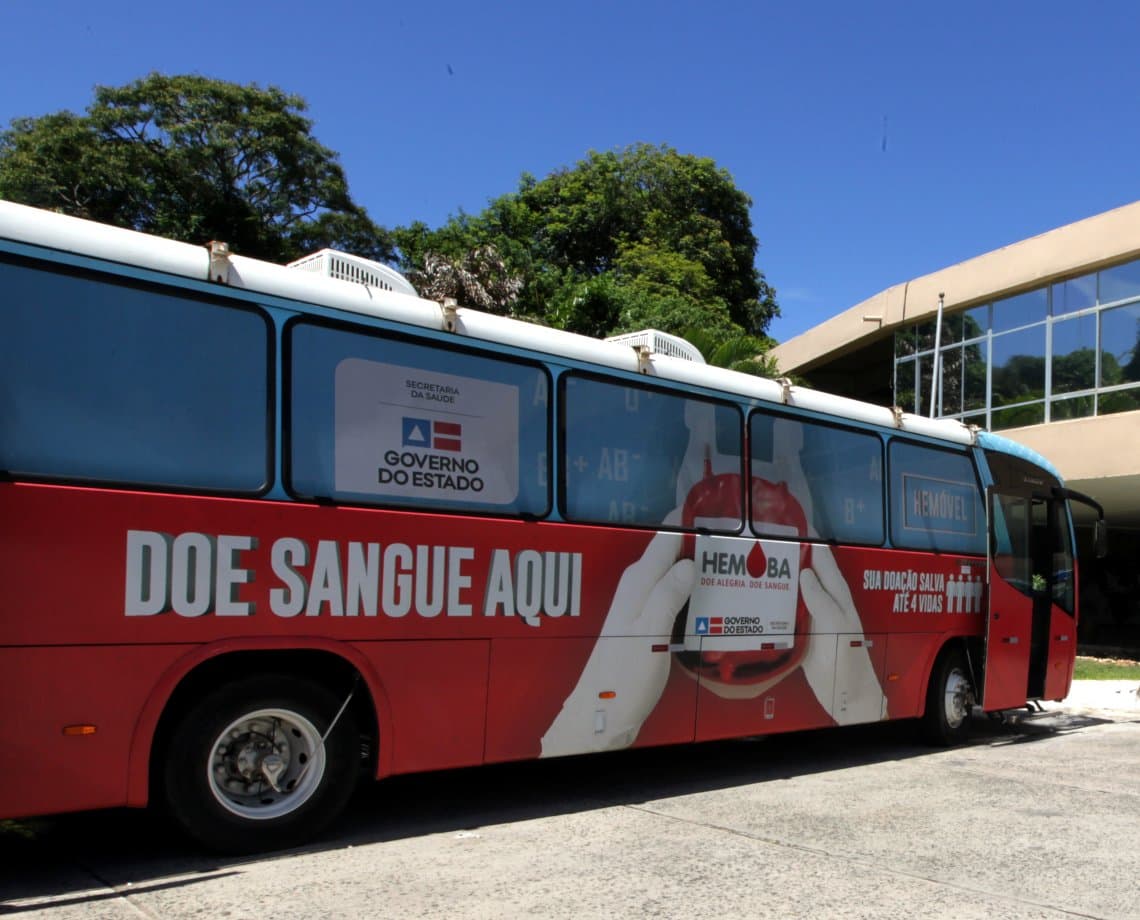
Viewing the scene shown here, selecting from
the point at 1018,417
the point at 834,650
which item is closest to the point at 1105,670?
the point at 1018,417

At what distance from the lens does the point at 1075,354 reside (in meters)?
21.7

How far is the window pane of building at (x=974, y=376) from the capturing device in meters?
24.1

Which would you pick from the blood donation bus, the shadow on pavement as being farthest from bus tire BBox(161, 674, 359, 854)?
the shadow on pavement

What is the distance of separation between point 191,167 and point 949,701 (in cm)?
2930

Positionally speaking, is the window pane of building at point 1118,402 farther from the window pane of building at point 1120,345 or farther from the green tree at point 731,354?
the green tree at point 731,354

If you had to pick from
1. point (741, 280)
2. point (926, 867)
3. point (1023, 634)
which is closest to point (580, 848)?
point (926, 867)

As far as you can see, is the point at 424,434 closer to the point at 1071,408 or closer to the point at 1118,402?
the point at 1118,402

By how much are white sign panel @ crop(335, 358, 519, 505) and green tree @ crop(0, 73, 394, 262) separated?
27.4 meters

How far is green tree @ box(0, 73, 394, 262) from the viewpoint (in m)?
31.1

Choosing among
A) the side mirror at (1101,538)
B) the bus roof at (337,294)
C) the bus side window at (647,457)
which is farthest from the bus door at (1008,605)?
the bus side window at (647,457)

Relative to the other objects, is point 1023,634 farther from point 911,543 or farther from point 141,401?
point 141,401

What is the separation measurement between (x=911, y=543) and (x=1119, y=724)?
518 centimetres

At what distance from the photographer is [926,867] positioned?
5.64 metres

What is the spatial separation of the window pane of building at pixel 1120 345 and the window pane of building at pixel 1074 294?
1.76 feet
